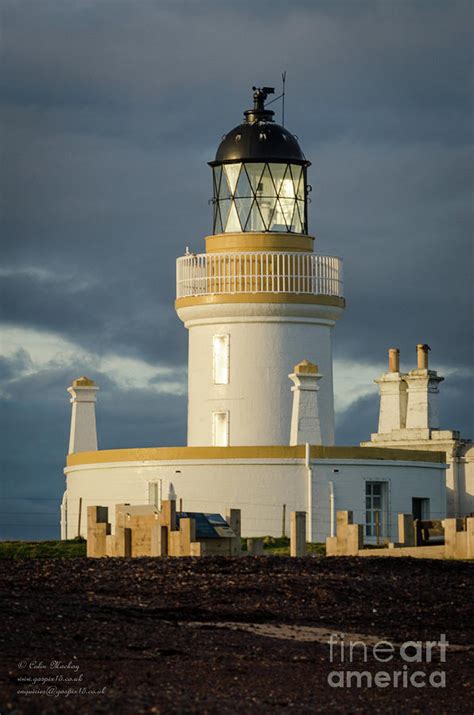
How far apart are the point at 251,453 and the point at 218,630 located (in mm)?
16962

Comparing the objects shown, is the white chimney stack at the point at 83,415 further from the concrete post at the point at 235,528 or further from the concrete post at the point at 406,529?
the concrete post at the point at 406,529

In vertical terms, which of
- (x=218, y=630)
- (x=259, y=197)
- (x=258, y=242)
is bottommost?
(x=218, y=630)

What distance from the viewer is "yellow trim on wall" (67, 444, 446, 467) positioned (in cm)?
3844

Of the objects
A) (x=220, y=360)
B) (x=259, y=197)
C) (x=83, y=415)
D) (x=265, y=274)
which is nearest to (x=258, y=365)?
(x=220, y=360)

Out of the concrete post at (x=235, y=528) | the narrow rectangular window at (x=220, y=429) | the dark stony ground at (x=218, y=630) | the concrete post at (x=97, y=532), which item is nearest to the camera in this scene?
the dark stony ground at (x=218, y=630)

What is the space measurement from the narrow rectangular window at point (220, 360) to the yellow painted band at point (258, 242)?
7.04 ft

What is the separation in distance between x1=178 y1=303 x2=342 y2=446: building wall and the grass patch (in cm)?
486

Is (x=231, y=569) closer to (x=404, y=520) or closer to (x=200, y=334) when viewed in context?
(x=404, y=520)

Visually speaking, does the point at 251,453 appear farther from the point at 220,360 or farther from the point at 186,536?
the point at 186,536

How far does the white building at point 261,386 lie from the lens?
3850 cm

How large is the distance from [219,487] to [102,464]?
338 centimetres

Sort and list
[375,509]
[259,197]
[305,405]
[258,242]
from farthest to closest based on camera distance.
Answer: [259,197] → [258,242] → [305,405] → [375,509]

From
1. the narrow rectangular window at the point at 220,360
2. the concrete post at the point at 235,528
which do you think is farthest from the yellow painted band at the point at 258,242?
the concrete post at the point at 235,528

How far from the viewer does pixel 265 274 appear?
134ft
